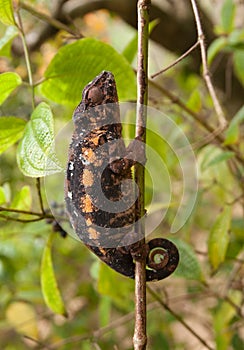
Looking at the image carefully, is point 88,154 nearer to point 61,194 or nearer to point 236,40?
point 61,194

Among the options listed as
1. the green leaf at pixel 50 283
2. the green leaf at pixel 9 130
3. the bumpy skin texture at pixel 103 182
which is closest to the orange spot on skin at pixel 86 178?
the bumpy skin texture at pixel 103 182

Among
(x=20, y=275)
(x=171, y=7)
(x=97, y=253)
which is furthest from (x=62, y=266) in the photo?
(x=97, y=253)

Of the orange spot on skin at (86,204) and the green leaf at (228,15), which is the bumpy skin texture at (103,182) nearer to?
the orange spot on skin at (86,204)

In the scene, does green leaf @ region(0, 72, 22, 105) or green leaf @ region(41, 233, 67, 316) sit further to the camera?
green leaf @ region(41, 233, 67, 316)

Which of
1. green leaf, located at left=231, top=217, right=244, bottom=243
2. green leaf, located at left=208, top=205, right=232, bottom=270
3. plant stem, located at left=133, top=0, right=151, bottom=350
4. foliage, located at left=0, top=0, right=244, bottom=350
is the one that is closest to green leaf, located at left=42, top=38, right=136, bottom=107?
foliage, located at left=0, top=0, right=244, bottom=350

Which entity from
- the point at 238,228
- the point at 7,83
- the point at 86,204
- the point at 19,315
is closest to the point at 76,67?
the point at 7,83

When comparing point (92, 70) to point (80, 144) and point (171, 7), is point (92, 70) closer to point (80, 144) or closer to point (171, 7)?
point (80, 144)

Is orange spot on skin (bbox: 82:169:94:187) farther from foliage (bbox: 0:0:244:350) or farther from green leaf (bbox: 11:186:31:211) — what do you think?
green leaf (bbox: 11:186:31:211)
